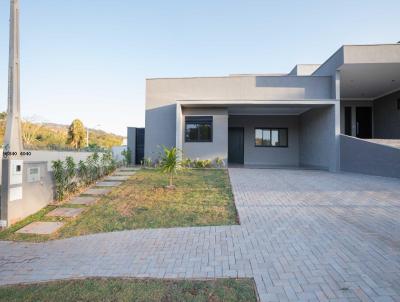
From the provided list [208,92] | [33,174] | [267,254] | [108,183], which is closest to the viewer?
[267,254]

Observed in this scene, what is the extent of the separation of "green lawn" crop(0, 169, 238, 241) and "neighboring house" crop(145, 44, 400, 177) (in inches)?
214

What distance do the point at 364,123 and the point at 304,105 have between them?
7.86m

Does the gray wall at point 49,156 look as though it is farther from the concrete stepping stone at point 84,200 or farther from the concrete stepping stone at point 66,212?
the concrete stepping stone at point 66,212

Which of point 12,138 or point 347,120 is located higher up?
point 347,120

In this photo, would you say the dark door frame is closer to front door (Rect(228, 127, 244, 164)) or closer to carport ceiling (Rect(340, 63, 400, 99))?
carport ceiling (Rect(340, 63, 400, 99))

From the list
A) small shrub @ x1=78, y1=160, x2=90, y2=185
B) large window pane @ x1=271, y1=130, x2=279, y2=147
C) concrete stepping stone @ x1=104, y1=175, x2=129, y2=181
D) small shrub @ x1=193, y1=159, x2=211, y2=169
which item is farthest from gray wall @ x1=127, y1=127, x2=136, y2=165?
large window pane @ x1=271, y1=130, x2=279, y2=147

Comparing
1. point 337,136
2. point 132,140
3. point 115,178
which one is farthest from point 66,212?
point 337,136

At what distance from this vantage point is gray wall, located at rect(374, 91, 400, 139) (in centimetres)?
1633

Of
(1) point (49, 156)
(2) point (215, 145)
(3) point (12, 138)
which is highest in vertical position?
(2) point (215, 145)

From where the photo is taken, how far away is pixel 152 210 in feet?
21.5

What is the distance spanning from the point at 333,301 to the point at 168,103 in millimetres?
13016

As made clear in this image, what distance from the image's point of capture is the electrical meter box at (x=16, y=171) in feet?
19.0

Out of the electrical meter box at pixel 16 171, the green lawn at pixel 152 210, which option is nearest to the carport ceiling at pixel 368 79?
the green lawn at pixel 152 210

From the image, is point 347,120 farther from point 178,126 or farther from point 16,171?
point 16,171
